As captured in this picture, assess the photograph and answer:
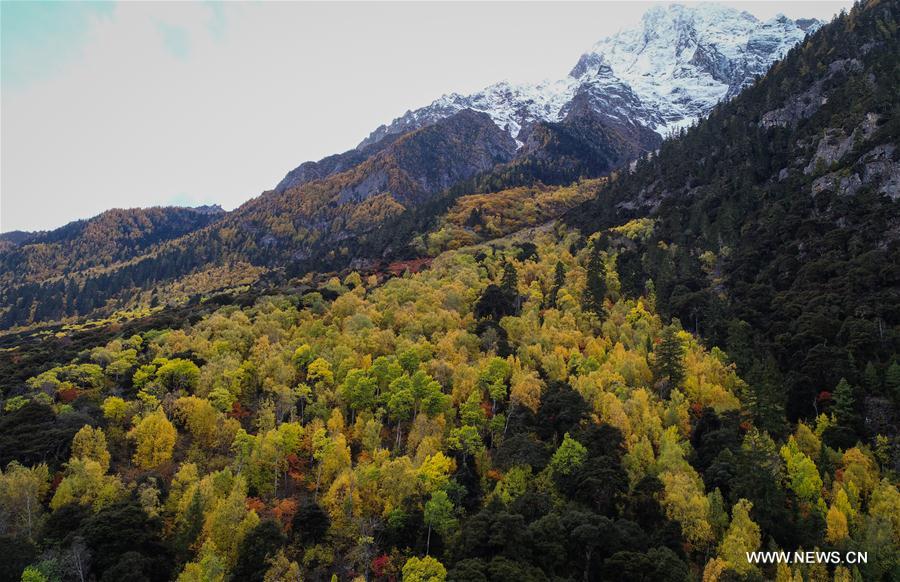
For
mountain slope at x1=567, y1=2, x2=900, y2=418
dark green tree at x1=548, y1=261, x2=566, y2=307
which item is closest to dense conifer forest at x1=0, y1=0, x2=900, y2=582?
mountain slope at x1=567, y1=2, x2=900, y2=418

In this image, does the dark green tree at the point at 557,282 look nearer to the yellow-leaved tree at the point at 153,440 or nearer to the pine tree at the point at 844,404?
the pine tree at the point at 844,404

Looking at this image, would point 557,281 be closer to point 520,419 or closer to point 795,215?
point 795,215

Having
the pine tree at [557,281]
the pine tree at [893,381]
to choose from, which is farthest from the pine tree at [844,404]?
the pine tree at [557,281]

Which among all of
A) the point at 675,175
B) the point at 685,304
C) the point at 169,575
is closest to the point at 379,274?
the point at 685,304

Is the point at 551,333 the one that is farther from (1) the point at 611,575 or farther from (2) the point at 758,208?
(2) the point at 758,208

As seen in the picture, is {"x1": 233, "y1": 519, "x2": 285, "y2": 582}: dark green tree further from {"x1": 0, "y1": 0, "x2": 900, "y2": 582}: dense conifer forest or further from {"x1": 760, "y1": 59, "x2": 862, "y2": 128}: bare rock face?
{"x1": 760, "y1": 59, "x2": 862, "y2": 128}: bare rock face
